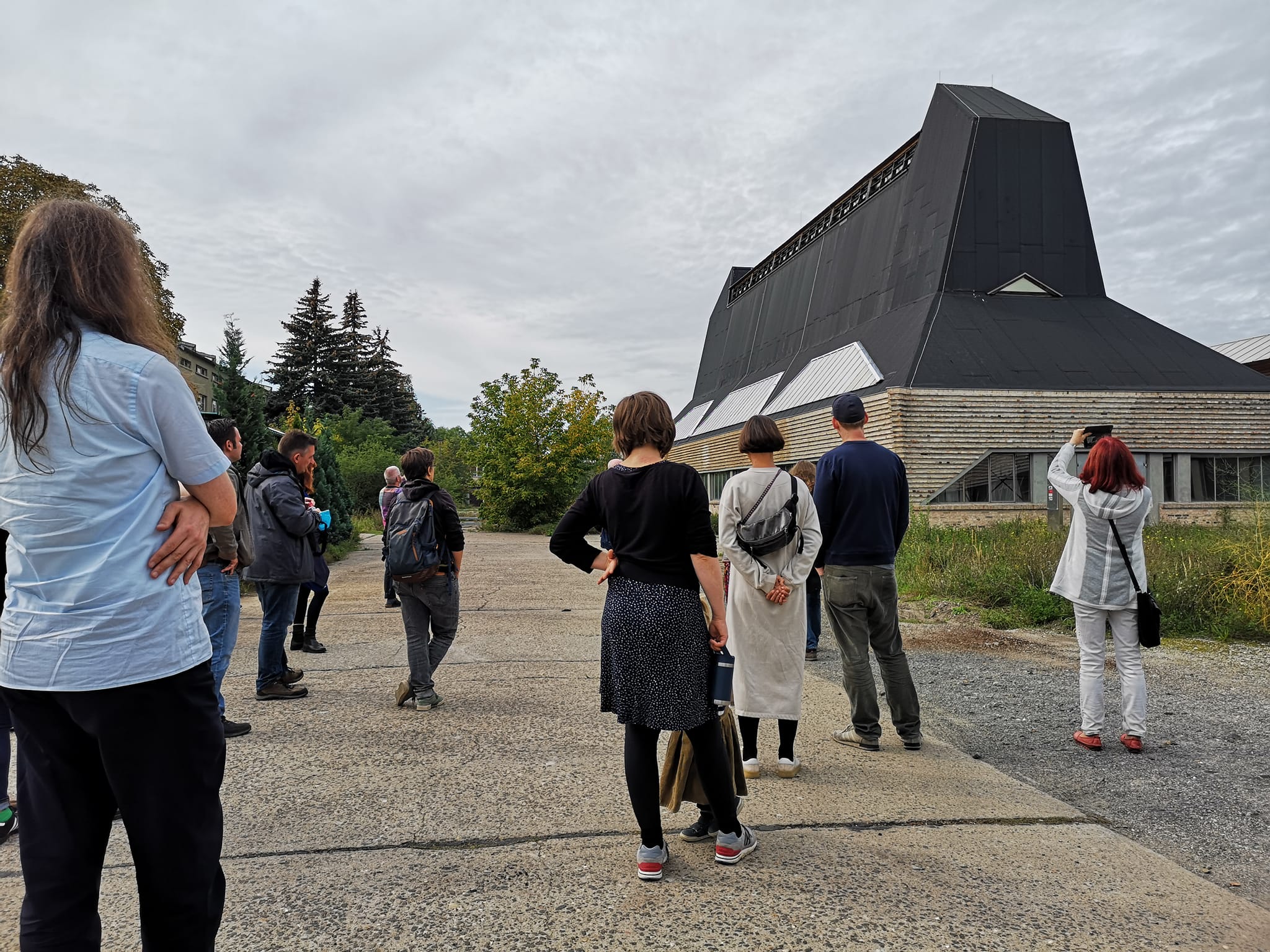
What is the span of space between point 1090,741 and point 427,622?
4.30 metres

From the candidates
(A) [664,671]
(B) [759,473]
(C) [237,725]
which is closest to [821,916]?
(A) [664,671]

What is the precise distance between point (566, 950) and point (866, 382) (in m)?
20.9

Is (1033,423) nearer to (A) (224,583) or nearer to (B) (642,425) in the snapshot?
(B) (642,425)

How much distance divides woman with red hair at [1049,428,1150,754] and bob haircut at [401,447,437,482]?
4.21 metres

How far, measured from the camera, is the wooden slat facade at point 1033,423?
65.8 feet

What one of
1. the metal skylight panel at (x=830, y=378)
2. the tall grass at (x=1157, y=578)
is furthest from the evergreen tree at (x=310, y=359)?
the tall grass at (x=1157, y=578)

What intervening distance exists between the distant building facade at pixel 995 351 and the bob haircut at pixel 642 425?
57.4ft

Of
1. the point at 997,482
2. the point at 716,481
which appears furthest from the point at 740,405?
the point at 997,482

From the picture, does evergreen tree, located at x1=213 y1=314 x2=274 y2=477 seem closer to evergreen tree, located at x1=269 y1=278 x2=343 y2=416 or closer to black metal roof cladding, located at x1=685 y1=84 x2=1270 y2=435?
black metal roof cladding, located at x1=685 y1=84 x2=1270 y2=435

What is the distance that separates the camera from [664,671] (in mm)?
3137

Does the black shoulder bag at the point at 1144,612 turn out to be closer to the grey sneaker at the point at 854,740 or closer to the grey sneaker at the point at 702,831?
the grey sneaker at the point at 854,740

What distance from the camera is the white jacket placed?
16.0 feet

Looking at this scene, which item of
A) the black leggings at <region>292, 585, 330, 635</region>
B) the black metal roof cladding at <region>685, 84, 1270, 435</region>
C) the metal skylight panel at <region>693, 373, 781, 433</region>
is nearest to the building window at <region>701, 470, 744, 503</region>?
the metal skylight panel at <region>693, 373, 781, 433</region>

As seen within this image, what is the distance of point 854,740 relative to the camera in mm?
4918
